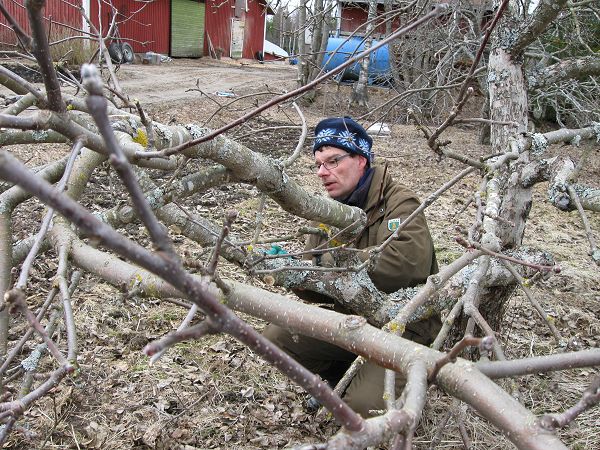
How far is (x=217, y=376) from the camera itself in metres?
3.72

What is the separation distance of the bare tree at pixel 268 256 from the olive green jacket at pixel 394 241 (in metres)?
0.17

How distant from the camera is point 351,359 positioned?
11.8 feet

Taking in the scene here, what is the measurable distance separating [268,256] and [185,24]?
92.2ft

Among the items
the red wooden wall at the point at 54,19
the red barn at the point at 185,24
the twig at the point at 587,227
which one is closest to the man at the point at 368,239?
the twig at the point at 587,227

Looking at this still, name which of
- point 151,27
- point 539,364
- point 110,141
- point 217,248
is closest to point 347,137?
point 539,364

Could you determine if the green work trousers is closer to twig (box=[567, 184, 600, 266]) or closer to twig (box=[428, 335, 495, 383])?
twig (box=[567, 184, 600, 266])

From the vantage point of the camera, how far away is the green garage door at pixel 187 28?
89.3ft

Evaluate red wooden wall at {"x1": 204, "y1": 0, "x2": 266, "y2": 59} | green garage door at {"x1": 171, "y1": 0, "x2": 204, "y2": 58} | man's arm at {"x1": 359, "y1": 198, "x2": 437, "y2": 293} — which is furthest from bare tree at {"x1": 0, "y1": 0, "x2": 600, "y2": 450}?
red wooden wall at {"x1": 204, "y1": 0, "x2": 266, "y2": 59}

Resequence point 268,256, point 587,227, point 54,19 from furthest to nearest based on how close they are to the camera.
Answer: point 54,19
point 587,227
point 268,256

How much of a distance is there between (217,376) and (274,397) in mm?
398

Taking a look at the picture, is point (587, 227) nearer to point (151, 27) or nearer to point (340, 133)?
point (340, 133)

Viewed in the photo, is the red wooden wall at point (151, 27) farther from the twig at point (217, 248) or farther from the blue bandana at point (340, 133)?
the twig at point (217, 248)

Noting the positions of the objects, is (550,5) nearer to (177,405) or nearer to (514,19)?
(514,19)

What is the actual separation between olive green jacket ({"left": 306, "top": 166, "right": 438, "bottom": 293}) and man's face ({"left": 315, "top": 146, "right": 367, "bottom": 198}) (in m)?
0.12
